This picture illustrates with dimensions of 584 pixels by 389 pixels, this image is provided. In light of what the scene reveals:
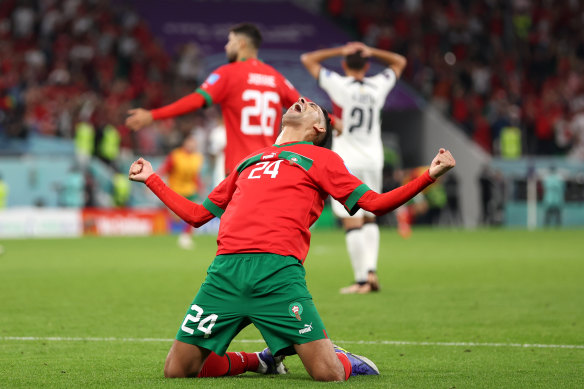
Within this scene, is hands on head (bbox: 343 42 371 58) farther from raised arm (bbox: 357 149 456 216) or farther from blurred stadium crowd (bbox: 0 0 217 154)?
blurred stadium crowd (bbox: 0 0 217 154)

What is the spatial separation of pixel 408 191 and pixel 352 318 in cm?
358

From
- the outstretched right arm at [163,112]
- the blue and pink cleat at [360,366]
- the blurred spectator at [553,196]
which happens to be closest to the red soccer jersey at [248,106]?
the outstretched right arm at [163,112]

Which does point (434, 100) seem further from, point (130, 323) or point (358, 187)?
point (358, 187)

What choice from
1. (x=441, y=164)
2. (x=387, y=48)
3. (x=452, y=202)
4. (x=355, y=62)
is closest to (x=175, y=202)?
(x=441, y=164)

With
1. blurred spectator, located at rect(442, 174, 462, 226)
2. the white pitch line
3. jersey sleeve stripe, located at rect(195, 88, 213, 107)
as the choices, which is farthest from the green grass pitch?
blurred spectator, located at rect(442, 174, 462, 226)

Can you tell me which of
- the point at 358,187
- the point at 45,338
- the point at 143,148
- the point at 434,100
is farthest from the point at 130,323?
the point at 434,100

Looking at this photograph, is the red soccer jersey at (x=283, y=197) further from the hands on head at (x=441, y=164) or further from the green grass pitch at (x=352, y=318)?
the green grass pitch at (x=352, y=318)

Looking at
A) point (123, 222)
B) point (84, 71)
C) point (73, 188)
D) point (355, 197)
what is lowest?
point (123, 222)

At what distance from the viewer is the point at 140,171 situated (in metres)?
6.17

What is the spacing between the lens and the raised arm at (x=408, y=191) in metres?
5.49

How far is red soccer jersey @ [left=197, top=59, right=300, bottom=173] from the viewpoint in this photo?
992 cm

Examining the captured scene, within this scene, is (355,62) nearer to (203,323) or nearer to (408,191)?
(408,191)

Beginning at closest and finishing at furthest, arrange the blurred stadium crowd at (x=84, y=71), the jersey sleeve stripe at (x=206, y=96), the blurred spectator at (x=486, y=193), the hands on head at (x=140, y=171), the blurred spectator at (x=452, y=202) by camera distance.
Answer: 1. the hands on head at (x=140, y=171)
2. the jersey sleeve stripe at (x=206, y=96)
3. the blurred stadium crowd at (x=84, y=71)
4. the blurred spectator at (x=486, y=193)
5. the blurred spectator at (x=452, y=202)

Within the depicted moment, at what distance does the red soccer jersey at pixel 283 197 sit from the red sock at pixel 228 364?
2.09 ft
